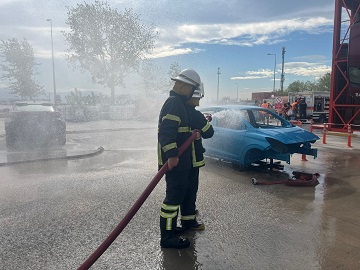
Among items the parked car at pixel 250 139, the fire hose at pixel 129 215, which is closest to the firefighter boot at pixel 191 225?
the fire hose at pixel 129 215

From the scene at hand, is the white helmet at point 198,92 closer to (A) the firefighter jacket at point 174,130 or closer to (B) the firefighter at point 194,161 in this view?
(B) the firefighter at point 194,161

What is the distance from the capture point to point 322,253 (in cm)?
319

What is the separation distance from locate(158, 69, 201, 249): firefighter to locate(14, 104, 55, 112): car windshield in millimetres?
8484

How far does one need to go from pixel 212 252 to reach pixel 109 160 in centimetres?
547

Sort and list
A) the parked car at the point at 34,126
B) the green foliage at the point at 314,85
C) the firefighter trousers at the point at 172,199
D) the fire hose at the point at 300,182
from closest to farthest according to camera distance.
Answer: the firefighter trousers at the point at 172,199 → the fire hose at the point at 300,182 → the parked car at the point at 34,126 → the green foliage at the point at 314,85

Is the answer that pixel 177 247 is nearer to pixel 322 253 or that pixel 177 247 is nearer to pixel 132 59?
pixel 322 253

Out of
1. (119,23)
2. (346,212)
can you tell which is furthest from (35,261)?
(119,23)

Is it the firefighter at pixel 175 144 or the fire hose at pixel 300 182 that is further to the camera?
the fire hose at pixel 300 182

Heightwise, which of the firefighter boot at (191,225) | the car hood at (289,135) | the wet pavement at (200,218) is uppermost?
the car hood at (289,135)

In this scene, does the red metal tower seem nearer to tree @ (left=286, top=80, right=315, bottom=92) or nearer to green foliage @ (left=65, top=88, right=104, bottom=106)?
green foliage @ (left=65, top=88, right=104, bottom=106)

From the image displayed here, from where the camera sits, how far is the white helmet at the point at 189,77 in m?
3.38

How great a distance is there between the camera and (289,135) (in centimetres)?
609

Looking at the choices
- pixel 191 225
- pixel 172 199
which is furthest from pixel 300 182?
pixel 172 199

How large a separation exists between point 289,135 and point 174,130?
3747 mm
